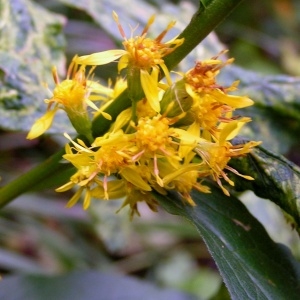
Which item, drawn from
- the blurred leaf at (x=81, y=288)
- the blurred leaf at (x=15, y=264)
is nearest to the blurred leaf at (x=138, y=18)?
the blurred leaf at (x=81, y=288)

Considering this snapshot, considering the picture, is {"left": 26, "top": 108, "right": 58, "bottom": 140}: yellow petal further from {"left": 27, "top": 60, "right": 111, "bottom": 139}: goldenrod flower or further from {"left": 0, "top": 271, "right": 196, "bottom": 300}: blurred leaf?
{"left": 0, "top": 271, "right": 196, "bottom": 300}: blurred leaf

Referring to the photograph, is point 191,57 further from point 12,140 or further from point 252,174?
point 12,140

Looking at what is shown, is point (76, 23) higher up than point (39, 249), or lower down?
higher up

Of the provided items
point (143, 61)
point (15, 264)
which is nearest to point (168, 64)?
point (143, 61)

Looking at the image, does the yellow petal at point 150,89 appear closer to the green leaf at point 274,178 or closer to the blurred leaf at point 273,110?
the green leaf at point 274,178

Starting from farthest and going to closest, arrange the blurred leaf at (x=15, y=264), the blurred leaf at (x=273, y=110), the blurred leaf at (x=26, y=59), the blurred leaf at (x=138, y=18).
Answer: the blurred leaf at (x=15, y=264) → the blurred leaf at (x=138, y=18) → the blurred leaf at (x=273, y=110) → the blurred leaf at (x=26, y=59)

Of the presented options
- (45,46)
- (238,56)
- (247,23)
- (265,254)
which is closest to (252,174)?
(265,254)

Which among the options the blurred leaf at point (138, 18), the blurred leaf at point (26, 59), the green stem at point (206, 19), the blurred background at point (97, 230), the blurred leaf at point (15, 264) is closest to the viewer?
the green stem at point (206, 19)
